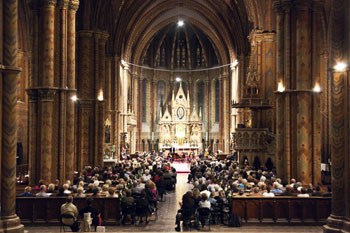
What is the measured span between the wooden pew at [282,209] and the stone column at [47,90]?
9107mm

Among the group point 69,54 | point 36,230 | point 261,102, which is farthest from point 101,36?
point 36,230

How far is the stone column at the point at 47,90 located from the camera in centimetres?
1852

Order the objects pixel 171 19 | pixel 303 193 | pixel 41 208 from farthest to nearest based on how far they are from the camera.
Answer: pixel 171 19 < pixel 303 193 < pixel 41 208

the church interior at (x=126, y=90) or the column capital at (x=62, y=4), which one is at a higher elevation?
the column capital at (x=62, y=4)

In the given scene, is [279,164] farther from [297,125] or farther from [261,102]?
[261,102]

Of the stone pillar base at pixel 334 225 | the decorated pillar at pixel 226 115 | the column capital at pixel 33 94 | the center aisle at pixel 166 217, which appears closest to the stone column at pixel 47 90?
the column capital at pixel 33 94

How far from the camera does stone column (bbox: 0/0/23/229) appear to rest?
1016cm

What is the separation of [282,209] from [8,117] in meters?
9.70

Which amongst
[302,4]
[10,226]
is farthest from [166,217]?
[302,4]

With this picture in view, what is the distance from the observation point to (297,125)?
19156 mm

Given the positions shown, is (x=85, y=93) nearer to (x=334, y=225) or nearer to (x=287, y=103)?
(x=287, y=103)

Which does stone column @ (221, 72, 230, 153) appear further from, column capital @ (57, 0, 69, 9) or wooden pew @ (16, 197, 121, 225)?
wooden pew @ (16, 197, 121, 225)

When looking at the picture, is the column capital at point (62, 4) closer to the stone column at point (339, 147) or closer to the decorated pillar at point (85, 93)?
the decorated pillar at point (85, 93)

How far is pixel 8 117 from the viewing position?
1030cm
